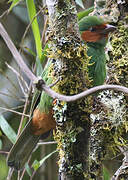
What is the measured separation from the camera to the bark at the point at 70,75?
1063 millimetres

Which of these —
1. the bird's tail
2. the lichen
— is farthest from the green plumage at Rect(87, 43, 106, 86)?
the lichen

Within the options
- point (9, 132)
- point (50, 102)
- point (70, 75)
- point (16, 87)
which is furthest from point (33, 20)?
point (16, 87)

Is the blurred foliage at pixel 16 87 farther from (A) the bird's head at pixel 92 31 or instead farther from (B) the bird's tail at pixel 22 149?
(A) the bird's head at pixel 92 31

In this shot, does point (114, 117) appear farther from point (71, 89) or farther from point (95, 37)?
point (95, 37)

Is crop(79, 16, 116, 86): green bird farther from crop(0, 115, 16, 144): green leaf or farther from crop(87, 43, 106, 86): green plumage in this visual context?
crop(0, 115, 16, 144): green leaf

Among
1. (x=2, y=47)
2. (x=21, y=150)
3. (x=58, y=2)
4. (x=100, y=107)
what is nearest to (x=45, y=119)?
(x=21, y=150)

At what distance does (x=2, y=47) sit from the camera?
3582 mm

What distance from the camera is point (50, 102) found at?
187cm

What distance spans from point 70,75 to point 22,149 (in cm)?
110

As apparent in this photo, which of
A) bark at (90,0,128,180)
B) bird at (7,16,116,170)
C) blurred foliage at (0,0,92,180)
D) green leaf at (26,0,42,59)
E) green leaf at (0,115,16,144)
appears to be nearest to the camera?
bark at (90,0,128,180)

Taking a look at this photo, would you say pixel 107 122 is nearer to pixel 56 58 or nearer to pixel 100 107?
pixel 100 107

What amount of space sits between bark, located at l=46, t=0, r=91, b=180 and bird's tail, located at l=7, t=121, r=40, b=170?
3.08 feet

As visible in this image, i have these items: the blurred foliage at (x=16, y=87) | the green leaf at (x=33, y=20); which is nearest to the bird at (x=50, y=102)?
the green leaf at (x=33, y=20)

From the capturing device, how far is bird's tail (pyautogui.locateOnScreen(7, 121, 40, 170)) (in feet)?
6.51
